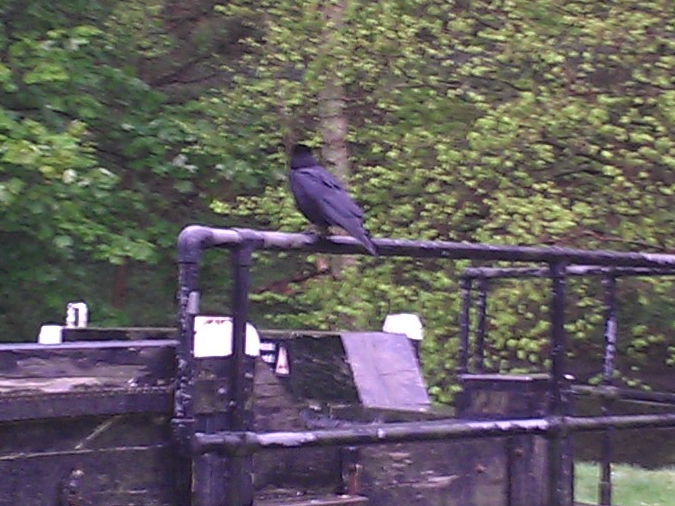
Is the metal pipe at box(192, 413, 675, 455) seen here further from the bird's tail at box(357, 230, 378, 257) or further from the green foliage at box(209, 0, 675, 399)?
the green foliage at box(209, 0, 675, 399)

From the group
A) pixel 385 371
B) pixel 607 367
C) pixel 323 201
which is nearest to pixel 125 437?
pixel 323 201

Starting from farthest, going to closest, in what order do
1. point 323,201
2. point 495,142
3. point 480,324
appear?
point 495,142
point 480,324
point 323,201

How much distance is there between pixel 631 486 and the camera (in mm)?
9703

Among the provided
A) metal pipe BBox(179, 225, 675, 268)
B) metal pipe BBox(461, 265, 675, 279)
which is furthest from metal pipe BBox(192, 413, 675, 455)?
metal pipe BBox(461, 265, 675, 279)

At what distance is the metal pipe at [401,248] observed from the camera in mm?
2779

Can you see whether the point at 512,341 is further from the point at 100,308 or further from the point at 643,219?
the point at 100,308

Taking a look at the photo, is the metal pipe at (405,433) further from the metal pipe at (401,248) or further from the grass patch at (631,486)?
the grass patch at (631,486)

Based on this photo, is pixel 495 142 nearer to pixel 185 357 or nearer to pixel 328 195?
pixel 328 195

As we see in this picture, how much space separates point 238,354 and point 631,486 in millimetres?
7479

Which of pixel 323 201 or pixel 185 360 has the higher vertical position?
pixel 323 201

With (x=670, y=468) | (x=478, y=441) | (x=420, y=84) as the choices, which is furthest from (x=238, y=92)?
(x=478, y=441)

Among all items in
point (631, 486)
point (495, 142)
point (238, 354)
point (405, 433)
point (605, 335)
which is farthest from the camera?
point (631, 486)

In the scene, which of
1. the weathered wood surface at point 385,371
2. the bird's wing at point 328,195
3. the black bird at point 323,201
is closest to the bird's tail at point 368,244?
the black bird at point 323,201

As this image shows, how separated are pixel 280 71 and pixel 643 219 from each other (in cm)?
381
